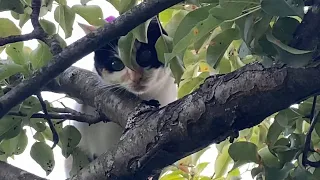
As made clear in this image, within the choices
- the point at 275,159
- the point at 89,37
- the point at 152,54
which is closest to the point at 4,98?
the point at 89,37

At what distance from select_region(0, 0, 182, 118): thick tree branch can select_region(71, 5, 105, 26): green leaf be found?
0.14m

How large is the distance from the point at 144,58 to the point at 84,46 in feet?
2.03

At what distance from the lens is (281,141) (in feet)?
2.56

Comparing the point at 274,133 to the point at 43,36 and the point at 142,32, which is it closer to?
the point at 142,32

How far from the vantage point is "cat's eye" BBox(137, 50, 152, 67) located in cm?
128

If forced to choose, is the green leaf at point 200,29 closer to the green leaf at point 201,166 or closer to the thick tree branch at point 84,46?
the thick tree branch at point 84,46

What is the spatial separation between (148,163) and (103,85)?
1.38ft

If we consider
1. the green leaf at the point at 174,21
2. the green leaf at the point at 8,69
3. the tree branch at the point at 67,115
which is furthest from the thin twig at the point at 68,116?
the green leaf at the point at 174,21

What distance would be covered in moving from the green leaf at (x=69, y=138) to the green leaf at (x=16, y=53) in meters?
0.17

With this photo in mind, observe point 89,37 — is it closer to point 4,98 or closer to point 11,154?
point 4,98

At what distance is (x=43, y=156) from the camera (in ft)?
2.99

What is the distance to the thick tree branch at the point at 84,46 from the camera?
0.63m

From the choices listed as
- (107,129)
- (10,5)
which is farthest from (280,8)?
(107,129)

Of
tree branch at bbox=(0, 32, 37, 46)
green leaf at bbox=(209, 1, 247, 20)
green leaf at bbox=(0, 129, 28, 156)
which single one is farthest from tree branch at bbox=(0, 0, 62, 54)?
green leaf at bbox=(209, 1, 247, 20)
